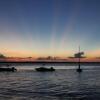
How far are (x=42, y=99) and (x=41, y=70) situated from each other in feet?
324

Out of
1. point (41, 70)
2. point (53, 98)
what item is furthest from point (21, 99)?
point (41, 70)

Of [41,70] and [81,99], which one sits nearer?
[81,99]

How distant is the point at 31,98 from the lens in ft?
128

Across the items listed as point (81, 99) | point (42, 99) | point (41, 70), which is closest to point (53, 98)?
point (42, 99)

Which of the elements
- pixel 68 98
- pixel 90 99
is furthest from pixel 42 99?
pixel 90 99

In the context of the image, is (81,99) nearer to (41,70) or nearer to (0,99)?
(0,99)

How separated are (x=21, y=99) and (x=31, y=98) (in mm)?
1873

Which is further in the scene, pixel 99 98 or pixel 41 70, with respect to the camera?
pixel 41 70

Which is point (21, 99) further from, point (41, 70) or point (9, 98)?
point (41, 70)

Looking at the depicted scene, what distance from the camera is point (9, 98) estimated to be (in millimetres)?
38438

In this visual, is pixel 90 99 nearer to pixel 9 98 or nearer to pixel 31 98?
pixel 31 98

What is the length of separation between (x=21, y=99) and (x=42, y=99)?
10.8ft

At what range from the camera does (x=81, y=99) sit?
3859 centimetres

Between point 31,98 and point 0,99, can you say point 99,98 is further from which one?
point 0,99
